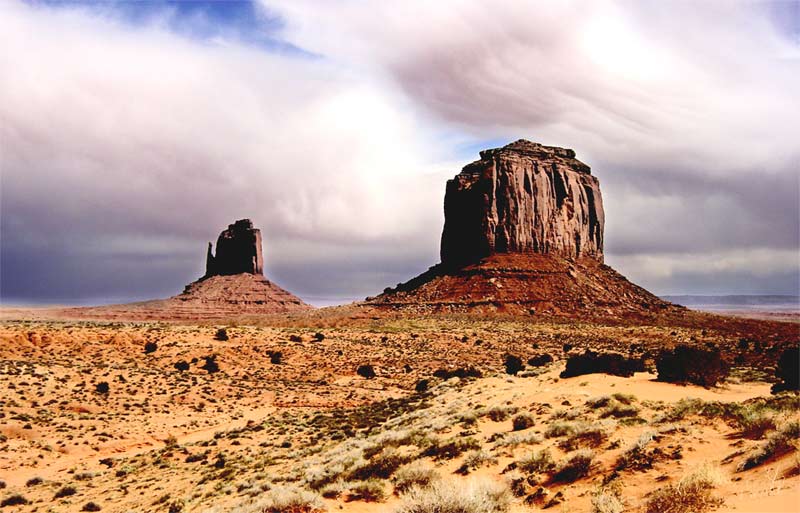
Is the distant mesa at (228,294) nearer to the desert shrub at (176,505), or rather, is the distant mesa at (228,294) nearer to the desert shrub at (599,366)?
the desert shrub at (599,366)

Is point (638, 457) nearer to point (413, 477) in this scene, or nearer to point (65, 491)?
point (413, 477)

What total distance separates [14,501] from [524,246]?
104m

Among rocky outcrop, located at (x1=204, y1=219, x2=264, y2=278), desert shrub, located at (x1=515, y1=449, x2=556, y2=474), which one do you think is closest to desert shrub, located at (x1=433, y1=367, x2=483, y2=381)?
desert shrub, located at (x1=515, y1=449, x2=556, y2=474)

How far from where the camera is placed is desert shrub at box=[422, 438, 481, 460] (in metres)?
14.3

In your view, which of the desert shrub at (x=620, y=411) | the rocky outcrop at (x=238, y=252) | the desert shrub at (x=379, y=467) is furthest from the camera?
the rocky outcrop at (x=238, y=252)

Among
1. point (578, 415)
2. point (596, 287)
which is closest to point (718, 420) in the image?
point (578, 415)

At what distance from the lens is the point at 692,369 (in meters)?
21.8

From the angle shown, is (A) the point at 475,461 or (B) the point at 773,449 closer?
(B) the point at 773,449

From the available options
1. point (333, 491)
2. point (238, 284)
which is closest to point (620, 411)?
point (333, 491)

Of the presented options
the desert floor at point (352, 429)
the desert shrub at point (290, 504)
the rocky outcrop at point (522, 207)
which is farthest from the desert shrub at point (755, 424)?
the rocky outcrop at point (522, 207)

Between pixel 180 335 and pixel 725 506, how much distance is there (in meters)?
Answer: 53.1

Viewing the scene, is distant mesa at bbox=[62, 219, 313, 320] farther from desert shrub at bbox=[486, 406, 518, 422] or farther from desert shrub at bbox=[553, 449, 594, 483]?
desert shrub at bbox=[553, 449, 594, 483]

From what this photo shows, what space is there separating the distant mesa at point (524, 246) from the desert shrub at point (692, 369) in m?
67.1

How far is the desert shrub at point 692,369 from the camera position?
2173 cm
